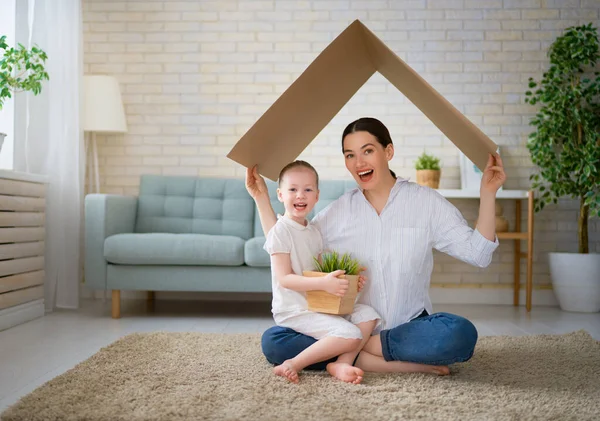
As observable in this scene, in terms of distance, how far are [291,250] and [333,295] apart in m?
0.24

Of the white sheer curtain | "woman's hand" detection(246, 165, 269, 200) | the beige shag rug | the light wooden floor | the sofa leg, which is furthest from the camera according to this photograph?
the white sheer curtain

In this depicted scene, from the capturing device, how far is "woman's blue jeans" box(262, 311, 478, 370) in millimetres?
1847

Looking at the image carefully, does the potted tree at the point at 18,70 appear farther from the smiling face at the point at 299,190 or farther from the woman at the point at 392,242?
the smiling face at the point at 299,190

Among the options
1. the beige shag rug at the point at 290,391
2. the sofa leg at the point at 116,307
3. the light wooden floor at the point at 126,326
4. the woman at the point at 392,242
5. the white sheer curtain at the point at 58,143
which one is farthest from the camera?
the white sheer curtain at the point at 58,143

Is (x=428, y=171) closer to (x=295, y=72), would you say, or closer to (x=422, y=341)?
(x=295, y=72)

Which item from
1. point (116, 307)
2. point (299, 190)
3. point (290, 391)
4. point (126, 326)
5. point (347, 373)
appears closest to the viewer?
point (290, 391)

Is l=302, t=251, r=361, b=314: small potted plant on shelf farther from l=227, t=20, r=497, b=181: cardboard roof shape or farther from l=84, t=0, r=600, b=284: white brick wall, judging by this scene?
l=84, t=0, r=600, b=284: white brick wall

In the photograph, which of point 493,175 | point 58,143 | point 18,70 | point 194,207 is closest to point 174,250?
point 194,207

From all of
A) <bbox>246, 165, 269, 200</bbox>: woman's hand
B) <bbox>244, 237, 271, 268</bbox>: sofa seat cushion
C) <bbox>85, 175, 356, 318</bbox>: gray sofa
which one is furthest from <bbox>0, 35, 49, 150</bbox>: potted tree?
<bbox>246, 165, 269, 200</bbox>: woman's hand

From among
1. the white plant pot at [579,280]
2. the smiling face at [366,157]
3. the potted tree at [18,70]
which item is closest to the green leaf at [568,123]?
the white plant pot at [579,280]

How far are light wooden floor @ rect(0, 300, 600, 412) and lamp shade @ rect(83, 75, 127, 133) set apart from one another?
3.79ft

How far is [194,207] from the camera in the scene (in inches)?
154

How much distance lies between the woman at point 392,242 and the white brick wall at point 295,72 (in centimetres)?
219

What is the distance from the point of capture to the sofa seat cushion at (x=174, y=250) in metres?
3.28
